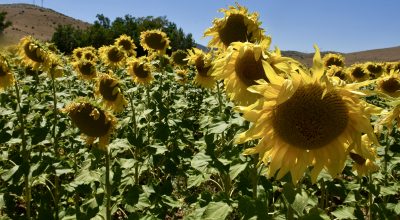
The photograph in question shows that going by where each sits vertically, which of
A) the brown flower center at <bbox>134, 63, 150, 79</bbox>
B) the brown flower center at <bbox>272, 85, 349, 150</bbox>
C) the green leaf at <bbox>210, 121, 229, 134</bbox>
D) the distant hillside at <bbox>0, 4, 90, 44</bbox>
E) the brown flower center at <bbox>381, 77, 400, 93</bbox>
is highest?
the distant hillside at <bbox>0, 4, 90, 44</bbox>

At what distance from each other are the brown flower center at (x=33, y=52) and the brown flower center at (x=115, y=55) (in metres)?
2.08

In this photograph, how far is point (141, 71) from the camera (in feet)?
19.9

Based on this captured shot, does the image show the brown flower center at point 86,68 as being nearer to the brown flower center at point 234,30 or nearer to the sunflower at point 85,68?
the sunflower at point 85,68

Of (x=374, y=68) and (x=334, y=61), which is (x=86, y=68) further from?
(x=374, y=68)

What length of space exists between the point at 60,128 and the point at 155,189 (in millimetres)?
1308

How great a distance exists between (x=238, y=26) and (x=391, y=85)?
341cm

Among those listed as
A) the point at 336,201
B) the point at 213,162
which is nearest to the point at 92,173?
the point at 213,162

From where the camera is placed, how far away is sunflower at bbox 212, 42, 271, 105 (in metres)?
2.46

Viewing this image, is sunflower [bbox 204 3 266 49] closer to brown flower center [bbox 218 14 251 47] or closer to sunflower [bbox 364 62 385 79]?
brown flower center [bbox 218 14 251 47]

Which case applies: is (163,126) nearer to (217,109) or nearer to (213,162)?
(217,109)

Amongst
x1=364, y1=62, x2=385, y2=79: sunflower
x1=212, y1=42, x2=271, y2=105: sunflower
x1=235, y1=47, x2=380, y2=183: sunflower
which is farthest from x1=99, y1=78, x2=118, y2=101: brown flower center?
x1=364, y1=62, x2=385, y2=79: sunflower

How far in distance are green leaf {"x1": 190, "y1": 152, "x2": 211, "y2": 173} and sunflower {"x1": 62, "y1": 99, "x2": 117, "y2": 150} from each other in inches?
28.7

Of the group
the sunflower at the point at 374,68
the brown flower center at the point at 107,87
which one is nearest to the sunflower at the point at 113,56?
the brown flower center at the point at 107,87

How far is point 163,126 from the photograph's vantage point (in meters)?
4.22
